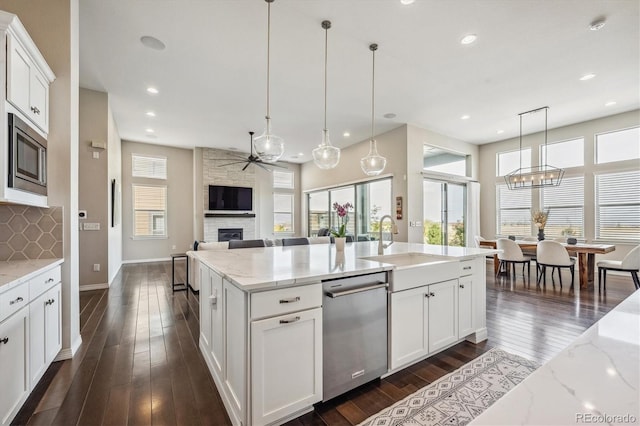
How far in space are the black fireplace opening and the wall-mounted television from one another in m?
0.65

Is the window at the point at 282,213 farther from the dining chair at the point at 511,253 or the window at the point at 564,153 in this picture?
the window at the point at 564,153

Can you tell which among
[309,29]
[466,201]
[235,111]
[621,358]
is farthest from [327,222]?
[621,358]

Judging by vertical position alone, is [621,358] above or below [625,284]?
above

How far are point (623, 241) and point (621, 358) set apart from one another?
7225 millimetres

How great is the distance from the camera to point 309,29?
3.03 meters

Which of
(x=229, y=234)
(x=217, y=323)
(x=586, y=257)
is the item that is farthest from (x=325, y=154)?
(x=229, y=234)

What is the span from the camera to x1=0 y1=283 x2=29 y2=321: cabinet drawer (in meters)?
1.50

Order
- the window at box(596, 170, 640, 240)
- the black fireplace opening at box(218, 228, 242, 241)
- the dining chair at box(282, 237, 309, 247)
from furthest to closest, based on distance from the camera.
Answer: the black fireplace opening at box(218, 228, 242, 241) → the window at box(596, 170, 640, 240) → the dining chair at box(282, 237, 309, 247)

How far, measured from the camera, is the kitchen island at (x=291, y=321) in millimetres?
1525

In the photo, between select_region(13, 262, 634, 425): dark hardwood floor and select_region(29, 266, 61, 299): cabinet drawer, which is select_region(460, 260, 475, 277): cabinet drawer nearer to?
select_region(13, 262, 634, 425): dark hardwood floor

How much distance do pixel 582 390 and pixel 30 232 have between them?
136 inches

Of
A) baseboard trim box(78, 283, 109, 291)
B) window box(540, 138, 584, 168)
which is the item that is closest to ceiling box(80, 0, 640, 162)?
window box(540, 138, 584, 168)

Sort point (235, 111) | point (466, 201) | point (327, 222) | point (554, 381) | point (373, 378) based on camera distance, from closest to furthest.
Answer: point (554, 381)
point (373, 378)
point (235, 111)
point (466, 201)
point (327, 222)

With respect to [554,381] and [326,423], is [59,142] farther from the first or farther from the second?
[554,381]
